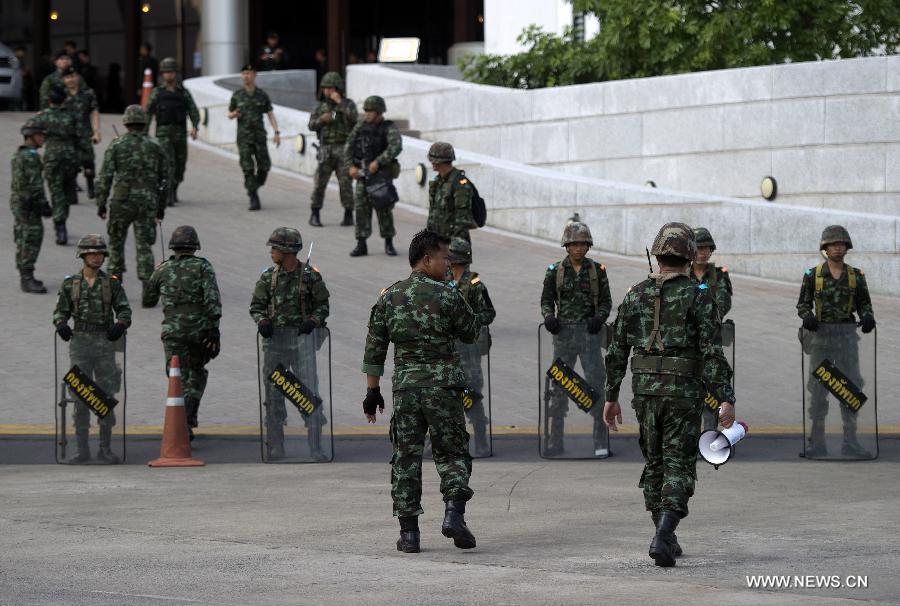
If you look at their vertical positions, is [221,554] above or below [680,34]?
below

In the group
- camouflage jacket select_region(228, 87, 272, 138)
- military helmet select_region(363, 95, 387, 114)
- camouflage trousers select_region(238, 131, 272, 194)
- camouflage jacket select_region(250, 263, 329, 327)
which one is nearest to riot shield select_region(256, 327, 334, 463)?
camouflage jacket select_region(250, 263, 329, 327)

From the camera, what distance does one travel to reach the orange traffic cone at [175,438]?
37.7ft

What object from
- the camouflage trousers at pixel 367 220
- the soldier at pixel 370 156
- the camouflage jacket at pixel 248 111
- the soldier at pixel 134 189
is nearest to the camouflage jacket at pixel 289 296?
the soldier at pixel 134 189

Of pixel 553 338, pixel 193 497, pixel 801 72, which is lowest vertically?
pixel 193 497

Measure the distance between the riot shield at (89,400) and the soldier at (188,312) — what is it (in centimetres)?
53

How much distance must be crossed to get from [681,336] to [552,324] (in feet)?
11.7

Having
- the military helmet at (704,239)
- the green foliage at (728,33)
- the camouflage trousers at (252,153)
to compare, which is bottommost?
the military helmet at (704,239)

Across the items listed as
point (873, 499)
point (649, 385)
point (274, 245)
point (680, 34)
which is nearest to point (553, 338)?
point (274, 245)

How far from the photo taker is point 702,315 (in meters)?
8.15

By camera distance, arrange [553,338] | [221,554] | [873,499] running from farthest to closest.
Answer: [553,338] → [873,499] → [221,554]

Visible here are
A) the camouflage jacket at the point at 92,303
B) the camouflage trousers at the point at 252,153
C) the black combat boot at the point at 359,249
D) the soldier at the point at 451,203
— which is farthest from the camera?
the camouflage trousers at the point at 252,153

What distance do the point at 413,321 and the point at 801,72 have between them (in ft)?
42.2

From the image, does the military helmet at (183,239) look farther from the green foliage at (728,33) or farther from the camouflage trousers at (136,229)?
the green foliage at (728,33)

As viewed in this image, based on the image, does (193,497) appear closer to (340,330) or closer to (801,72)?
(340,330)
